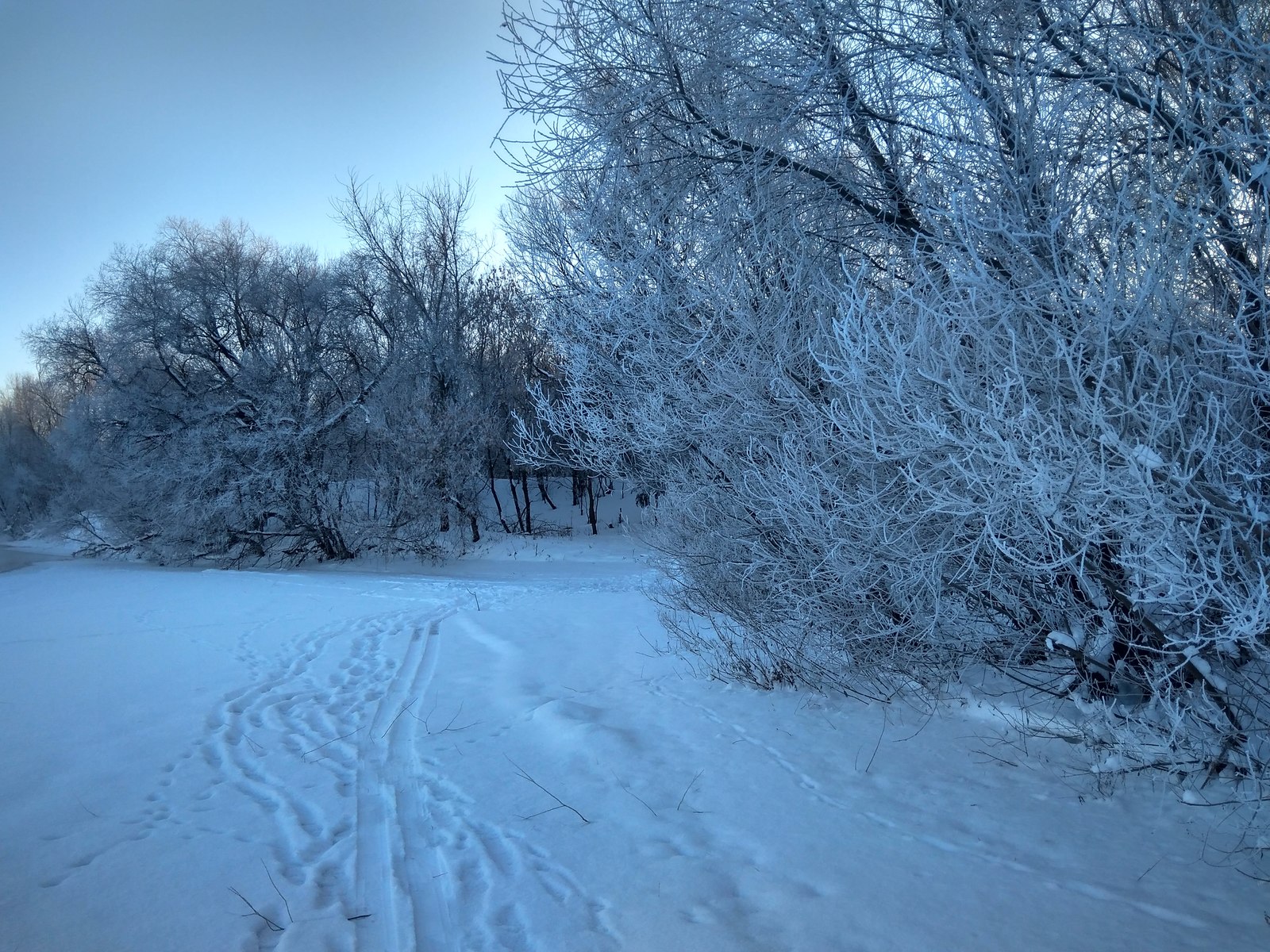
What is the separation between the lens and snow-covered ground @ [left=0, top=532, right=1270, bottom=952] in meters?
2.91

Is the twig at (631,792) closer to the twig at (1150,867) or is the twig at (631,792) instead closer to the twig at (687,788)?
the twig at (687,788)

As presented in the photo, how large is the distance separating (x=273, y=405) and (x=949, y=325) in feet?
69.4

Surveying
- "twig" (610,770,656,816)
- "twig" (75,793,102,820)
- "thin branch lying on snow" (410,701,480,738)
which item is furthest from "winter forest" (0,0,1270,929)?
"twig" (75,793,102,820)

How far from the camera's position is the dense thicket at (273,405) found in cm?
Answer: 2036

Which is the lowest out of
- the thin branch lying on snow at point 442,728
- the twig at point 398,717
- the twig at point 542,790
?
the twig at point 542,790

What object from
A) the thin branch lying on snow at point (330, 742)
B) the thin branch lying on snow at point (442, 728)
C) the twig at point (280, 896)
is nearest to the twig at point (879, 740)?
the thin branch lying on snow at point (442, 728)

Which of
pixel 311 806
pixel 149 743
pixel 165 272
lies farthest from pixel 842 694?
pixel 165 272

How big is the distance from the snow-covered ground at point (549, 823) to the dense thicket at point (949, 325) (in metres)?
0.71

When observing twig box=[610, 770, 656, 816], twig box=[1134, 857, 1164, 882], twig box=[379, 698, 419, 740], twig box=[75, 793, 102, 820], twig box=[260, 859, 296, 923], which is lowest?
twig box=[1134, 857, 1164, 882]

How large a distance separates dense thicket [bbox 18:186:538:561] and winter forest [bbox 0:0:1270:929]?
1401cm

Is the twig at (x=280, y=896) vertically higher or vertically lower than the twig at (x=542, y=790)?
higher

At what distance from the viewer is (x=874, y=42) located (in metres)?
4.20

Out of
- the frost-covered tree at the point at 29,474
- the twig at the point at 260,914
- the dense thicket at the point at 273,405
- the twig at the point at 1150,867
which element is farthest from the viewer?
the frost-covered tree at the point at 29,474

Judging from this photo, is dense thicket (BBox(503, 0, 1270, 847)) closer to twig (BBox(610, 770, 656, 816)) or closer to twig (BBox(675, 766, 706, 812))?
twig (BBox(675, 766, 706, 812))
